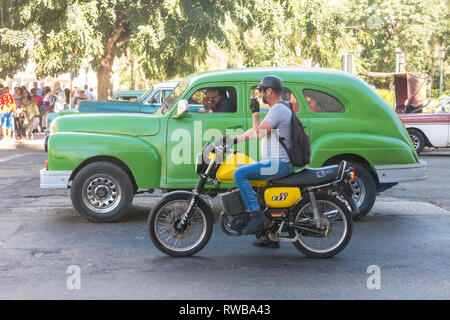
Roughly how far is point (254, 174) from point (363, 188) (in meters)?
2.90

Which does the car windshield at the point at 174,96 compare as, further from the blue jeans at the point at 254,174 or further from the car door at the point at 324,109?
the blue jeans at the point at 254,174

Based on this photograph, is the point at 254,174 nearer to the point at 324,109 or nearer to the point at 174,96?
the point at 324,109

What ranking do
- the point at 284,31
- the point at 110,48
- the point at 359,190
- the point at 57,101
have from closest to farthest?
the point at 359,190, the point at 110,48, the point at 57,101, the point at 284,31

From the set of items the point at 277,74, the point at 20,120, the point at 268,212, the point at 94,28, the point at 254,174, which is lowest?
the point at 268,212

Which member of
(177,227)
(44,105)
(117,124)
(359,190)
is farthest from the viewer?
(44,105)

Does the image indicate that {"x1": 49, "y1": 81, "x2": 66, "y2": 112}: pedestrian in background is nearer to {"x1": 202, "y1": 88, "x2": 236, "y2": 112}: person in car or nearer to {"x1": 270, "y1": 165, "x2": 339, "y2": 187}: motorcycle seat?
{"x1": 202, "y1": 88, "x2": 236, "y2": 112}: person in car

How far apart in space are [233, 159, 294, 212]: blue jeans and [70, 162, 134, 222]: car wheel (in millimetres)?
2532

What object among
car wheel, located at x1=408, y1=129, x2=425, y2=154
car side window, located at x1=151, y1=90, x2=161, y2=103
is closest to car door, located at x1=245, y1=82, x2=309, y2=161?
car side window, located at x1=151, y1=90, x2=161, y2=103

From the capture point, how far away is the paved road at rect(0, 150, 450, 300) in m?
5.89

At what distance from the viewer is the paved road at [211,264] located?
19.3 ft

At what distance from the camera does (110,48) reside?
28406 mm

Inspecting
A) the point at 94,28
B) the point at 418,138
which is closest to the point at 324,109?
the point at 418,138

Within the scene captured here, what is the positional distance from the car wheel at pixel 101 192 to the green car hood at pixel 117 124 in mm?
435
